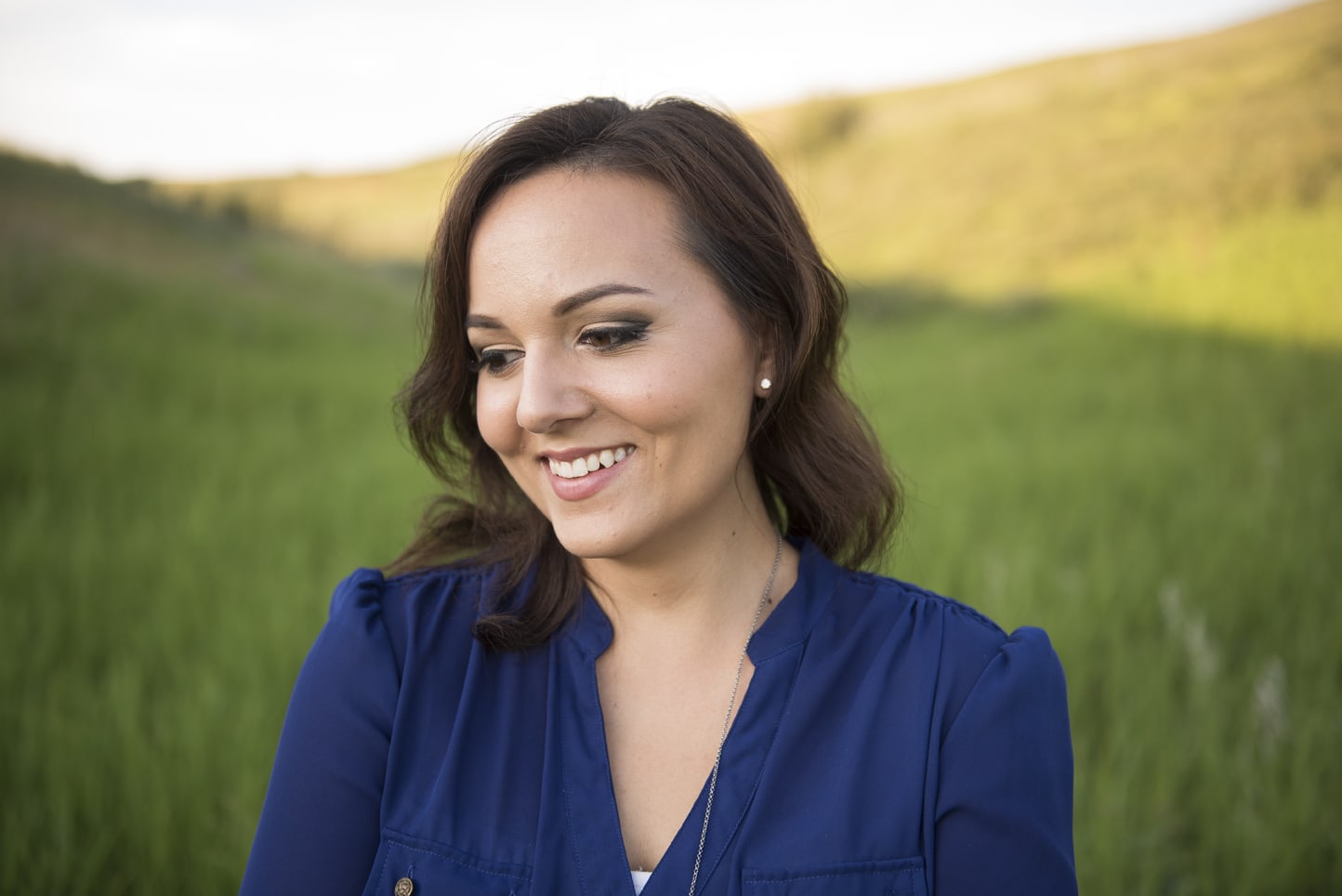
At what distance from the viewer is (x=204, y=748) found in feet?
8.79

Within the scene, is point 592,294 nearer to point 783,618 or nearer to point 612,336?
point 612,336

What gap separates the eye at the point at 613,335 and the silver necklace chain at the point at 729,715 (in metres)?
0.53

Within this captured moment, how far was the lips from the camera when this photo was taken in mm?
1447

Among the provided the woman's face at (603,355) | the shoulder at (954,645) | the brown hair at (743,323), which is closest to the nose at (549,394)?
the woman's face at (603,355)

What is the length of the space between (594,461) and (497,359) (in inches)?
10.0

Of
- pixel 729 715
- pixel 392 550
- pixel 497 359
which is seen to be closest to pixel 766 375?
pixel 497 359

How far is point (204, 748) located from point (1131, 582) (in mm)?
3474

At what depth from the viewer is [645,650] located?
1.59m

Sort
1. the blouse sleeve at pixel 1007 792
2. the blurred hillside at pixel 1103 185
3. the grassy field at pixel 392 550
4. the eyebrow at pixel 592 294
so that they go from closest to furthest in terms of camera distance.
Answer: the blouse sleeve at pixel 1007 792
the eyebrow at pixel 592 294
the grassy field at pixel 392 550
the blurred hillside at pixel 1103 185

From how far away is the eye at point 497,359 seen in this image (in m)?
1.51

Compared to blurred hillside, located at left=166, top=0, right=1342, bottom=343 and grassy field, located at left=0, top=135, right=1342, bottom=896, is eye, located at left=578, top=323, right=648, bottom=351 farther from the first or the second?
grassy field, located at left=0, top=135, right=1342, bottom=896

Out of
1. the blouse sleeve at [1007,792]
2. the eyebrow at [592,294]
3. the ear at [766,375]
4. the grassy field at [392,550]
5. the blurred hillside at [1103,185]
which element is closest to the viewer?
the blouse sleeve at [1007,792]

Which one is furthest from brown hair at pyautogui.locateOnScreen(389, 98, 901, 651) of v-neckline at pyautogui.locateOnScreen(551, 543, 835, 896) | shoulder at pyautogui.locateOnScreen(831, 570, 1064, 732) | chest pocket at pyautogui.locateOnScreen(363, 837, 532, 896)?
chest pocket at pyautogui.locateOnScreen(363, 837, 532, 896)

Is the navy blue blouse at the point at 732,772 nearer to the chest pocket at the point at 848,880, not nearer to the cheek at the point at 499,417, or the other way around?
the chest pocket at the point at 848,880
